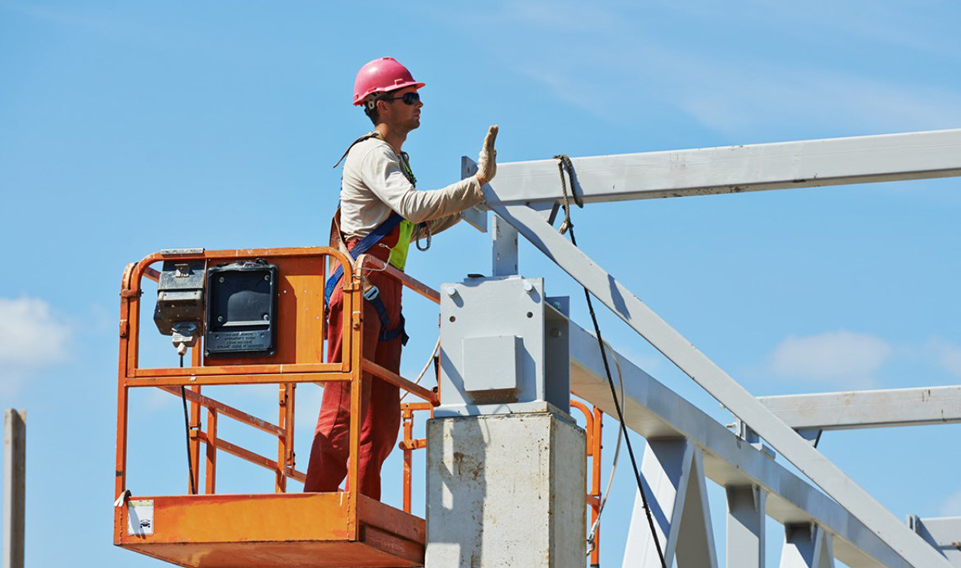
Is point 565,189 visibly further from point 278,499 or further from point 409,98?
point 278,499

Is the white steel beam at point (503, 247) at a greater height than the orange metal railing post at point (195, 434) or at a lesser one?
greater

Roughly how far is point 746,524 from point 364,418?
4615mm

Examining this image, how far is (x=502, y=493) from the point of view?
814cm

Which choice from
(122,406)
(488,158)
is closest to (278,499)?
(122,406)

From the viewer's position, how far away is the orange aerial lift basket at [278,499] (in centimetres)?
786

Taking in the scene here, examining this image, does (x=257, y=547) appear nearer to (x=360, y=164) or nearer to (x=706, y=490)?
(x=360, y=164)

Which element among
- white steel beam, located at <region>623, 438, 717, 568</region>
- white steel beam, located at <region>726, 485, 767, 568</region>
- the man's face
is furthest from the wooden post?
white steel beam, located at <region>726, 485, 767, 568</region>

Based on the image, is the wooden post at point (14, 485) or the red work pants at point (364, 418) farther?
the red work pants at point (364, 418)

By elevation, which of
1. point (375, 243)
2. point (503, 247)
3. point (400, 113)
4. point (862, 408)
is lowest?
point (375, 243)

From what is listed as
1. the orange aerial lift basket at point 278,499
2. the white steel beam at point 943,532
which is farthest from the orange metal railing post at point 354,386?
the white steel beam at point 943,532

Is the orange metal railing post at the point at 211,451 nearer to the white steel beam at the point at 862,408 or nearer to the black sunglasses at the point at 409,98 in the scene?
the black sunglasses at the point at 409,98

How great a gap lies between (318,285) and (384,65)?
59.0 inches

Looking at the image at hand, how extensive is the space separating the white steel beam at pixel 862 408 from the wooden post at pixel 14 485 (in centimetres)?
931

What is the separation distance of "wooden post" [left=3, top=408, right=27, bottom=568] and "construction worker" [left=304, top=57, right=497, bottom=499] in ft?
6.02
